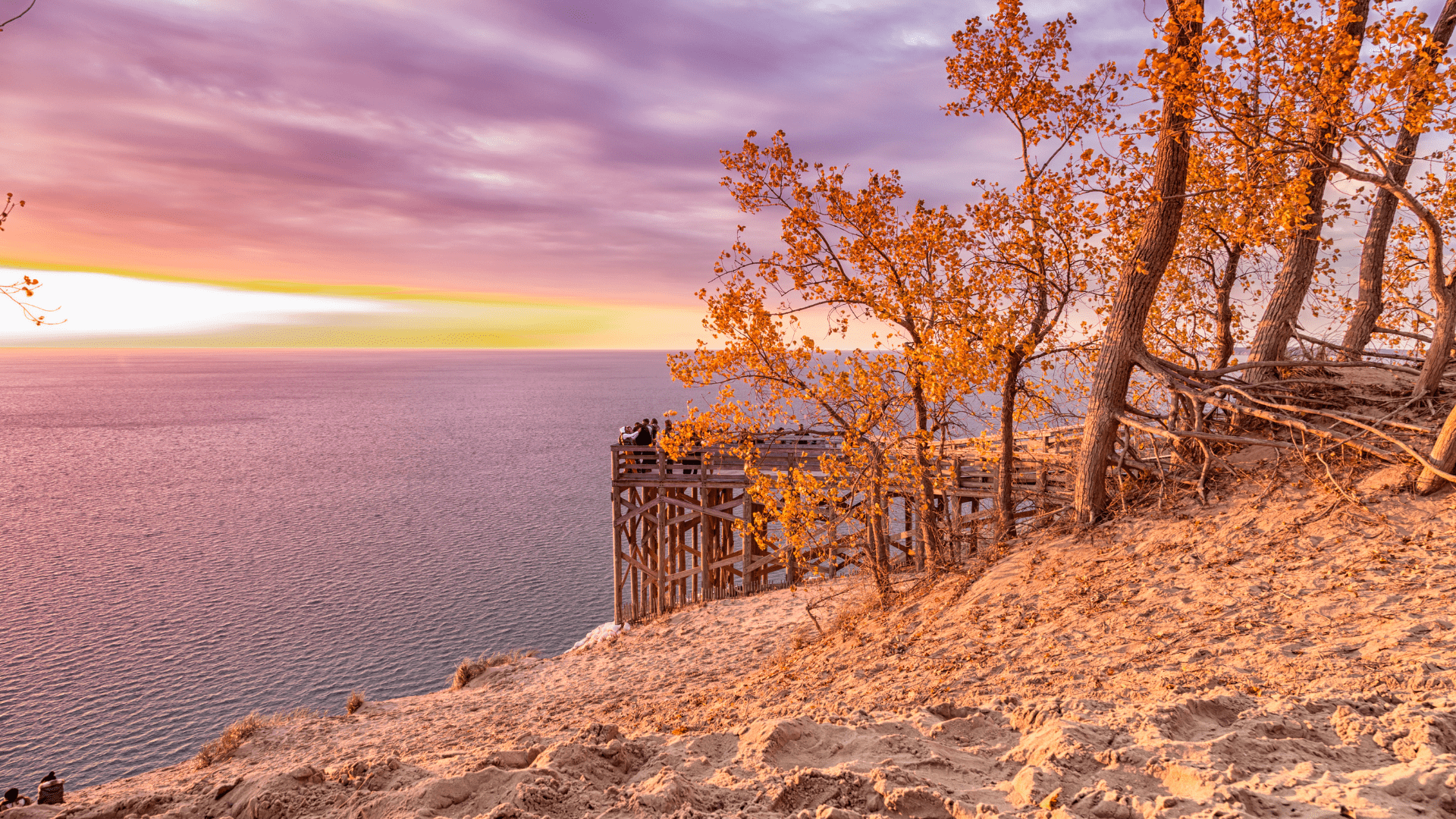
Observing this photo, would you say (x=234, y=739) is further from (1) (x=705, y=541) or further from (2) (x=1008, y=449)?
(2) (x=1008, y=449)

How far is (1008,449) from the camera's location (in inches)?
512

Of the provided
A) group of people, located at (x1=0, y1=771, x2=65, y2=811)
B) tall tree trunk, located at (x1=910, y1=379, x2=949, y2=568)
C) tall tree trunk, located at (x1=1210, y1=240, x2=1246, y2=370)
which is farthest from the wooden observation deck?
group of people, located at (x1=0, y1=771, x2=65, y2=811)

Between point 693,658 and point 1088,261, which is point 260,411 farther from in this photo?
point 1088,261

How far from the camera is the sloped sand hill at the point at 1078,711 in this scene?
13.6ft

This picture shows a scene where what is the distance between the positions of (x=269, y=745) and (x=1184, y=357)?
69.7 feet

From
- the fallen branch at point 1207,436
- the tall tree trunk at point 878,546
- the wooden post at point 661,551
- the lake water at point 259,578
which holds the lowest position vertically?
the lake water at point 259,578

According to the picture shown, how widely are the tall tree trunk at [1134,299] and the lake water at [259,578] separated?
17980 millimetres

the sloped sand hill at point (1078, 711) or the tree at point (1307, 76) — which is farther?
the tree at point (1307, 76)

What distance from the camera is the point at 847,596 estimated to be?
686 inches

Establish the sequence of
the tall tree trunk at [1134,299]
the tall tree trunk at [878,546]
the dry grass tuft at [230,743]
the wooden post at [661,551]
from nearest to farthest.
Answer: the tall tree trunk at [1134,299]
the tall tree trunk at [878,546]
the dry grass tuft at [230,743]
the wooden post at [661,551]

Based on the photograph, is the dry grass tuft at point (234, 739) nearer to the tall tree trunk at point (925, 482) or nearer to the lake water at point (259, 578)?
Result: the lake water at point (259, 578)

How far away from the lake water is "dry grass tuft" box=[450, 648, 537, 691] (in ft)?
8.42

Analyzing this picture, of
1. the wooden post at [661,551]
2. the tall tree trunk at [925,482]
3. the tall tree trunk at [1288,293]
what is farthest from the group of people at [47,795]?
the tall tree trunk at [1288,293]

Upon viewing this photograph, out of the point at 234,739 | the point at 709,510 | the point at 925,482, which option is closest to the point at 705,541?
the point at 709,510
